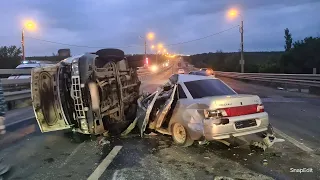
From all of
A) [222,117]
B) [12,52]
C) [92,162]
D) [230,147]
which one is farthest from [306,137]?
[12,52]

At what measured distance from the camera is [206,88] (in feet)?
25.3

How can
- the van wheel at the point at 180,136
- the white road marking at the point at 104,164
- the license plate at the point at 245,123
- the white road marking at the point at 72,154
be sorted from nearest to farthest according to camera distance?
the white road marking at the point at 104,164 < the white road marking at the point at 72,154 < the license plate at the point at 245,123 < the van wheel at the point at 180,136

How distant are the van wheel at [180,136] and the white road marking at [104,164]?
1169 mm

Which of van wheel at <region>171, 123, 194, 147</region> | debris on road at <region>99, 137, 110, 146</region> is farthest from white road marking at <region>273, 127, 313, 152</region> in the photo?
debris on road at <region>99, 137, 110, 146</region>

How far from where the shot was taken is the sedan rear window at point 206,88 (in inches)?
295

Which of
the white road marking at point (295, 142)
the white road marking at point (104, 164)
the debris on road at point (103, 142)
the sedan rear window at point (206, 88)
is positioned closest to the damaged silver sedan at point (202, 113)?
the sedan rear window at point (206, 88)

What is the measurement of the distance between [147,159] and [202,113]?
131cm

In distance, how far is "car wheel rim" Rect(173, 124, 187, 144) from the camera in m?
7.35

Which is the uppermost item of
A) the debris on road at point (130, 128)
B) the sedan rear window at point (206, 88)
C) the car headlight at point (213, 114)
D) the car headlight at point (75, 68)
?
the car headlight at point (75, 68)

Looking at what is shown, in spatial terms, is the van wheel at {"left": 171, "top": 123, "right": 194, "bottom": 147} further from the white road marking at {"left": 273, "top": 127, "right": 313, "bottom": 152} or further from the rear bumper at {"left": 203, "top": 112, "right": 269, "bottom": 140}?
the white road marking at {"left": 273, "top": 127, "right": 313, "bottom": 152}

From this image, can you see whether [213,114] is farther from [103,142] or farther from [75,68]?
[75,68]

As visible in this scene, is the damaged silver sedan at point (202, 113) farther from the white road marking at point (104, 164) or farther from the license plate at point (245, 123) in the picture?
Result: the white road marking at point (104, 164)

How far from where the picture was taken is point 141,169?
591cm

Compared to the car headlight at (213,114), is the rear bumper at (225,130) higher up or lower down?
lower down
